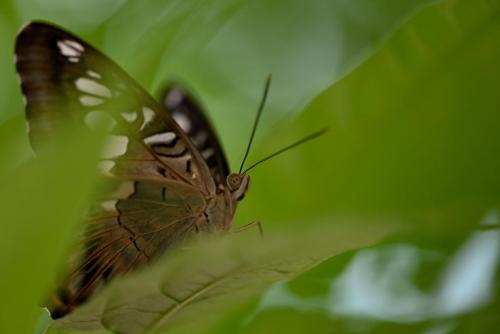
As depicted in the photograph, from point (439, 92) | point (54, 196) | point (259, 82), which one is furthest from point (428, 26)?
point (259, 82)

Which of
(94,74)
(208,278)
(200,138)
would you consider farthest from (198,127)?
(208,278)

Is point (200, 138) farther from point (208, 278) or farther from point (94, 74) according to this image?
point (208, 278)

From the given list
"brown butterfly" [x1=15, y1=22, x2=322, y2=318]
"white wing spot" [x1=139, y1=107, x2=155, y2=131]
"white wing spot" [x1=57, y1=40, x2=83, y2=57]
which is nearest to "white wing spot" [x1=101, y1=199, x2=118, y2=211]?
"brown butterfly" [x1=15, y1=22, x2=322, y2=318]

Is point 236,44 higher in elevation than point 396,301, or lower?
higher

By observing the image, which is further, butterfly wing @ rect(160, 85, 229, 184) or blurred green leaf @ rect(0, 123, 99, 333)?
butterfly wing @ rect(160, 85, 229, 184)

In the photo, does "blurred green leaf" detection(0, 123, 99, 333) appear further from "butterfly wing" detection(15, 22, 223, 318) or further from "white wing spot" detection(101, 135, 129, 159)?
"white wing spot" detection(101, 135, 129, 159)

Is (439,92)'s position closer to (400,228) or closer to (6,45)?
(400,228)

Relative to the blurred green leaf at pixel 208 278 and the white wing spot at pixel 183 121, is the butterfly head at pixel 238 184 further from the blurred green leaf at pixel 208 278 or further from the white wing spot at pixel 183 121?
the blurred green leaf at pixel 208 278
